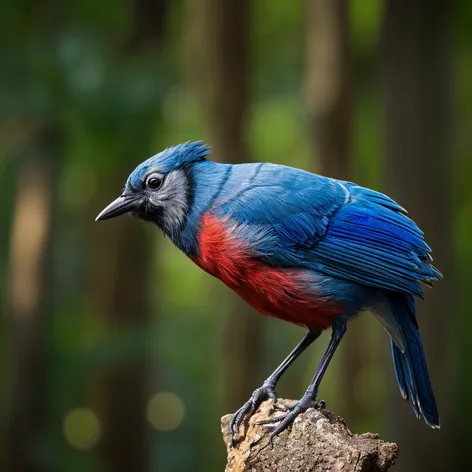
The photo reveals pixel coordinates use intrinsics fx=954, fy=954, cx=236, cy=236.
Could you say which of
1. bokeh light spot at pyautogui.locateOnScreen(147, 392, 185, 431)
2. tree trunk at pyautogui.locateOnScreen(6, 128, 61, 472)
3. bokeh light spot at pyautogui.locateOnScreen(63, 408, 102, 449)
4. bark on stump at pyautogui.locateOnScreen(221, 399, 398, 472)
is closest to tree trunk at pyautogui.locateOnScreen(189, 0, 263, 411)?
bokeh light spot at pyautogui.locateOnScreen(63, 408, 102, 449)

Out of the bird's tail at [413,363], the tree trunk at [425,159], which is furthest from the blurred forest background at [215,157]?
the bird's tail at [413,363]

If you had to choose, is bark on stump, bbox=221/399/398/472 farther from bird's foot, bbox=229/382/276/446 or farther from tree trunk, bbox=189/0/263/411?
tree trunk, bbox=189/0/263/411

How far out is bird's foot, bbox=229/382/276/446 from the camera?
430 cm

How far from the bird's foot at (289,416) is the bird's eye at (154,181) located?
1.24 m

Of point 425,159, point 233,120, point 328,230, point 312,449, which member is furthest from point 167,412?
point 312,449

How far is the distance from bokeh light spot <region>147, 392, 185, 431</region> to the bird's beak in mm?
9522

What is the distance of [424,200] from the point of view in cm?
832

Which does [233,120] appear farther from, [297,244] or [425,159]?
[297,244]

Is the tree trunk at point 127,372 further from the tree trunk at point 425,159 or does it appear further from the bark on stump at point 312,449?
the bark on stump at point 312,449

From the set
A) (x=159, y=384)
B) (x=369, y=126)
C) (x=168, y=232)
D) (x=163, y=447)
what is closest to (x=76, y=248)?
(x=159, y=384)

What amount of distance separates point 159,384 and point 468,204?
5340 millimetres

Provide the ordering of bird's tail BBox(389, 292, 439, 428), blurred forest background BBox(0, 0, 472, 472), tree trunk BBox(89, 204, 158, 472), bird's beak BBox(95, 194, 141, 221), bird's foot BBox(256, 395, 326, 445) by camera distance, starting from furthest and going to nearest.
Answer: tree trunk BBox(89, 204, 158, 472) → blurred forest background BBox(0, 0, 472, 472) → bird's beak BBox(95, 194, 141, 221) → bird's tail BBox(389, 292, 439, 428) → bird's foot BBox(256, 395, 326, 445)

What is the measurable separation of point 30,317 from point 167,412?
18.3 feet

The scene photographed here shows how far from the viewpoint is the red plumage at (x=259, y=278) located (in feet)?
14.3
